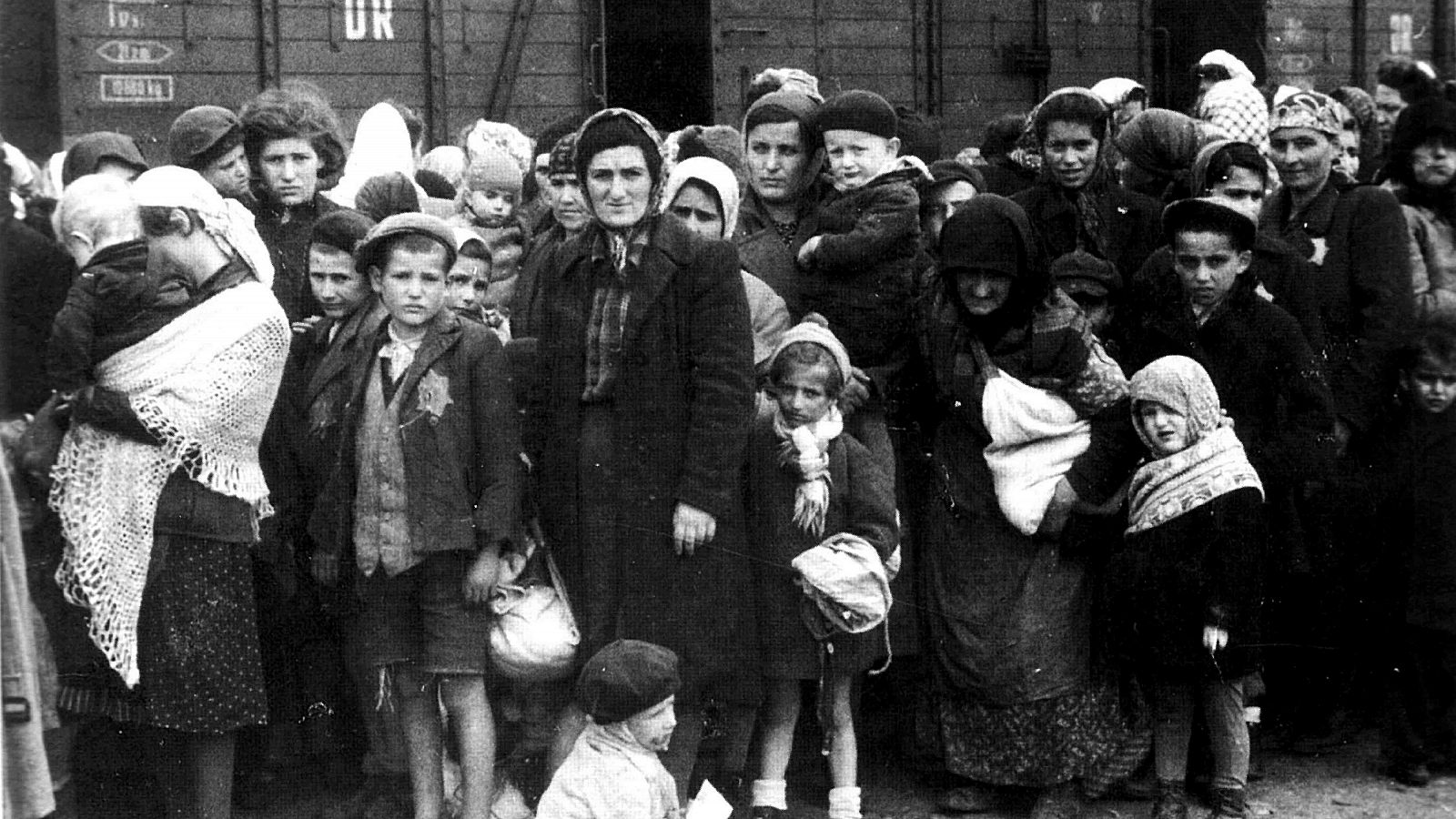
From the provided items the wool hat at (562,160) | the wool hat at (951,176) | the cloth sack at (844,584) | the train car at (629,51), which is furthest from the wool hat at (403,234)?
the train car at (629,51)

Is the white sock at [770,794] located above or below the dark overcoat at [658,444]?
below

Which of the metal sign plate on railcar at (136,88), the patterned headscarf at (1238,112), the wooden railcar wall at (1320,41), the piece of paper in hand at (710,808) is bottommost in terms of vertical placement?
the piece of paper in hand at (710,808)

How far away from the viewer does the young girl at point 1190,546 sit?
4551 millimetres

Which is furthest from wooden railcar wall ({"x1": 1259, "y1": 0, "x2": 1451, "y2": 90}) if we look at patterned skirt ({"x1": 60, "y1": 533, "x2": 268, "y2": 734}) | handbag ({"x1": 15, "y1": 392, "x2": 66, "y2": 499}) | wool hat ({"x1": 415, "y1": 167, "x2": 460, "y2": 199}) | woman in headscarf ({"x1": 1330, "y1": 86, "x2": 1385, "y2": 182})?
handbag ({"x1": 15, "y1": 392, "x2": 66, "y2": 499})

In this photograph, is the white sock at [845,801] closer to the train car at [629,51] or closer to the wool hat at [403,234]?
the wool hat at [403,234]

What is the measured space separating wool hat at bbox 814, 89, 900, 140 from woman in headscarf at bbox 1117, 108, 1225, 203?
1.35m

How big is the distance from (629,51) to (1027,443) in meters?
5.79

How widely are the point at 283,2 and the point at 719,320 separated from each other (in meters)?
5.56

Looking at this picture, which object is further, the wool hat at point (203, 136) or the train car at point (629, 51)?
the train car at point (629, 51)

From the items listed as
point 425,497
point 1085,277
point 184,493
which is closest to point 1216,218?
point 1085,277

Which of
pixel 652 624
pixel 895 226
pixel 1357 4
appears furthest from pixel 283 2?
pixel 1357 4

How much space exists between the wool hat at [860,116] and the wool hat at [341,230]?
1410 mm

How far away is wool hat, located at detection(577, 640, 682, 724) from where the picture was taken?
12.2ft

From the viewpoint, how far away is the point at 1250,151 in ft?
17.1
